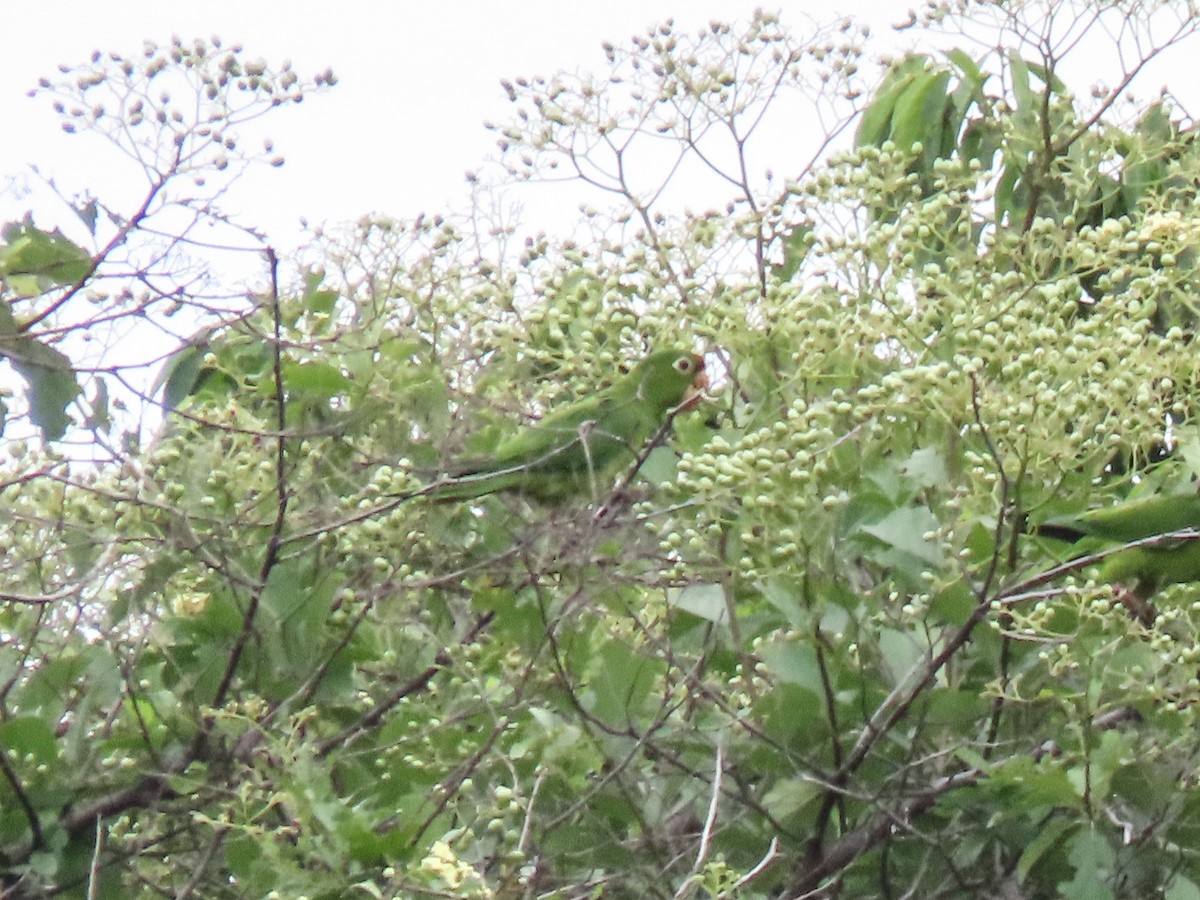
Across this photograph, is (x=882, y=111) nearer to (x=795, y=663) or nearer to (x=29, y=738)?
(x=795, y=663)

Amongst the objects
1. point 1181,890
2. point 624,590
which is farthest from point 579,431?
point 1181,890

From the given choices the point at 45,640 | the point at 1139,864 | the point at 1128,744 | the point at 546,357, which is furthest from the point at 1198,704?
the point at 45,640

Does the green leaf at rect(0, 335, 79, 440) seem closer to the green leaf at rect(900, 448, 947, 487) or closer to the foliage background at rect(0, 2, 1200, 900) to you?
the foliage background at rect(0, 2, 1200, 900)

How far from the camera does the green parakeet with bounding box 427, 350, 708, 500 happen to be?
2676 millimetres

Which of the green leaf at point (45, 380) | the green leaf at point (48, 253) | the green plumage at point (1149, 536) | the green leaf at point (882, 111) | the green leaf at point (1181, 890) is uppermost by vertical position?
the green leaf at point (882, 111)

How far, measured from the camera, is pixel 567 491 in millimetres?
2902

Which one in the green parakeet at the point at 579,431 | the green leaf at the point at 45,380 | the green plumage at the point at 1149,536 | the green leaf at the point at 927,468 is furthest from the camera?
the green parakeet at the point at 579,431

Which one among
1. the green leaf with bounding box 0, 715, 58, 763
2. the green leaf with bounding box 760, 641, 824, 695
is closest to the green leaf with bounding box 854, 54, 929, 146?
the green leaf with bounding box 760, 641, 824, 695

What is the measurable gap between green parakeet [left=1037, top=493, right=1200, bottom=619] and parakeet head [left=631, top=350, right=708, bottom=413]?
0.66 metres

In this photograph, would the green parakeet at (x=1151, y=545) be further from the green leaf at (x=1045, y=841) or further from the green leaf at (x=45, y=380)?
the green leaf at (x=45, y=380)

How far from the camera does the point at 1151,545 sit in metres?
2.54

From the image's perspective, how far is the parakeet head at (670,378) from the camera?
2.75m

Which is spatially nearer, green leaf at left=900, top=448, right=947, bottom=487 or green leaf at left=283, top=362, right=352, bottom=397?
green leaf at left=900, top=448, right=947, bottom=487

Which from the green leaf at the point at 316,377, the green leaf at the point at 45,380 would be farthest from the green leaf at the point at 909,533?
the green leaf at the point at 45,380
